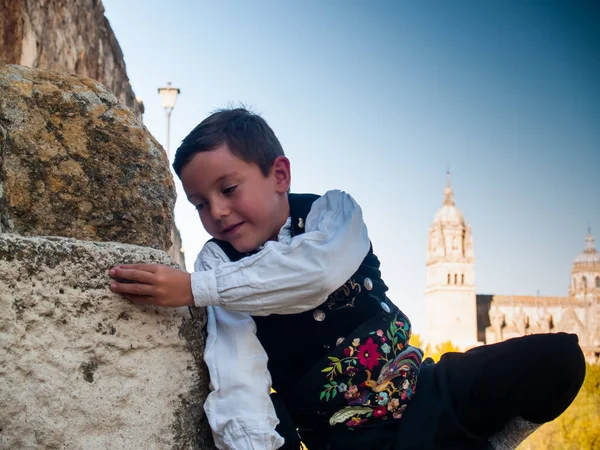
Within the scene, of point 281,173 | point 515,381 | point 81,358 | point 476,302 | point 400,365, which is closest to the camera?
point 81,358

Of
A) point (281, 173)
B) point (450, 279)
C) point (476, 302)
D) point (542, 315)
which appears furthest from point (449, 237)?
point (281, 173)

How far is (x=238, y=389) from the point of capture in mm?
1614

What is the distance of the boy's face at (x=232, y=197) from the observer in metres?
1.82

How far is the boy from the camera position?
5.41 feet

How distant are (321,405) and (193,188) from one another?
0.65 meters

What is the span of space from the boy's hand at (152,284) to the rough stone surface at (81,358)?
26 millimetres

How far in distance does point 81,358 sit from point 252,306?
1.31 ft

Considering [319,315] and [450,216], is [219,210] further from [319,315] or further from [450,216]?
[450,216]

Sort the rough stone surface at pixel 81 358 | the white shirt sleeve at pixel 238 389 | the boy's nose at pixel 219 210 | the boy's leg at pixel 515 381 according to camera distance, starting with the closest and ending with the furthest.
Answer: the rough stone surface at pixel 81 358
the white shirt sleeve at pixel 238 389
the boy's leg at pixel 515 381
the boy's nose at pixel 219 210

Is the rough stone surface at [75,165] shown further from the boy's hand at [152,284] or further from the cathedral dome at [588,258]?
the cathedral dome at [588,258]

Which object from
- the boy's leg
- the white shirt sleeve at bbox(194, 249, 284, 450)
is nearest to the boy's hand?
the white shirt sleeve at bbox(194, 249, 284, 450)

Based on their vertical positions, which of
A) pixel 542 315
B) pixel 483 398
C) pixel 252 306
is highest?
pixel 252 306

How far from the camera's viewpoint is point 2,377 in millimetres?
1427

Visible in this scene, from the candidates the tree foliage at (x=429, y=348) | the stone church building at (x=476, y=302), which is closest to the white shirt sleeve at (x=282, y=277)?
the tree foliage at (x=429, y=348)
